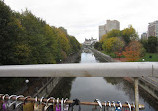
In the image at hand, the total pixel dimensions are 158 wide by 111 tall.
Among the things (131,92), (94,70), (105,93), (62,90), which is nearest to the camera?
(94,70)

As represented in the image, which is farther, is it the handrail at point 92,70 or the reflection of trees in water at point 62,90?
the reflection of trees in water at point 62,90

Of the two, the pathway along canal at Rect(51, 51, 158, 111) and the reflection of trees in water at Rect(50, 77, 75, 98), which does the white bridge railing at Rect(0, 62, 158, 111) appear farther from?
the reflection of trees in water at Rect(50, 77, 75, 98)

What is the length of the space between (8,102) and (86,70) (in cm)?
137

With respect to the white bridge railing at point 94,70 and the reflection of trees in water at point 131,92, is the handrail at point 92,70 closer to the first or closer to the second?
the white bridge railing at point 94,70

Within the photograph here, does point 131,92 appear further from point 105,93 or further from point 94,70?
point 94,70

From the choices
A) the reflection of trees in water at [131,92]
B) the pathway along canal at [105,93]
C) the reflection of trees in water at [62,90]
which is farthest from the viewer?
the reflection of trees in water at [62,90]

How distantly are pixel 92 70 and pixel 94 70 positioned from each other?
23 mm

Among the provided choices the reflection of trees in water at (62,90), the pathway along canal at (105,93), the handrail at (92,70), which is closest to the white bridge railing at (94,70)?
the handrail at (92,70)

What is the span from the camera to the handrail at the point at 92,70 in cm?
130

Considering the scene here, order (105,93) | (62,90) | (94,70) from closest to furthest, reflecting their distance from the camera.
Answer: (94,70), (105,93), (62,90)

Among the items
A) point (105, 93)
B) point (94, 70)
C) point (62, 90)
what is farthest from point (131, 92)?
point (94, 70)

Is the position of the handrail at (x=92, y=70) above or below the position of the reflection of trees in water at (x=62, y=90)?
above

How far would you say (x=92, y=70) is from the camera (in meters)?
→ 1.38

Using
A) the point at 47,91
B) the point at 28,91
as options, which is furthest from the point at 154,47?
the point at 28,91
